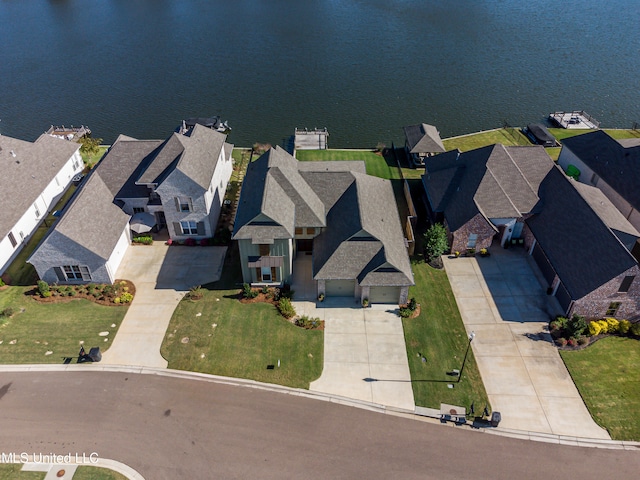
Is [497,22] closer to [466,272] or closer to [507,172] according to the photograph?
[507,172]

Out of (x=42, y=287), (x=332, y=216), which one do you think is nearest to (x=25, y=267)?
(x=42, y=287)

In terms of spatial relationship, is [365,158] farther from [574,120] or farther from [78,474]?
[78,474]

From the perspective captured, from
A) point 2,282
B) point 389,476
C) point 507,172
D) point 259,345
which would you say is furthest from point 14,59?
point 389,476

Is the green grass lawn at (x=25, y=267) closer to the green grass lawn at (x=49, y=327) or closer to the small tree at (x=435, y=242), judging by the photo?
the green grass lawn at (x=49, y=327)

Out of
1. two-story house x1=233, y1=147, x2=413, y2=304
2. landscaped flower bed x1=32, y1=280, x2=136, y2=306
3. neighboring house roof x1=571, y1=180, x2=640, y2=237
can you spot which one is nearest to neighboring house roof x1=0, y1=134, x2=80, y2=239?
landscaped flower bed x1=32, y1=280, x2=136, y2=306

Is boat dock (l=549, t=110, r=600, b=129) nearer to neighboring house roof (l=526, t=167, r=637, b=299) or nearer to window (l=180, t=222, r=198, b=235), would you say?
neighboring house roof (l=526, t=167, r=637, b=299)

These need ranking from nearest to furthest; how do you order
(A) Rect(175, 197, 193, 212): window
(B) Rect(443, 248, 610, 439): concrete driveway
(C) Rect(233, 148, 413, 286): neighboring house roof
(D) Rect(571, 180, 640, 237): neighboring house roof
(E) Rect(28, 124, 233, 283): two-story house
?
(B) Rect(443, 248, 610, 439): concrete driveway, (C) Rect(233, 148, 413, 286): neighboring house roof, (E) Rect(28, 124, 233, 283): two-story house, (D) Rect(571, 180, 640, 237): neighboring house roof, (A) Rect(175, 197, 193, 212): window
